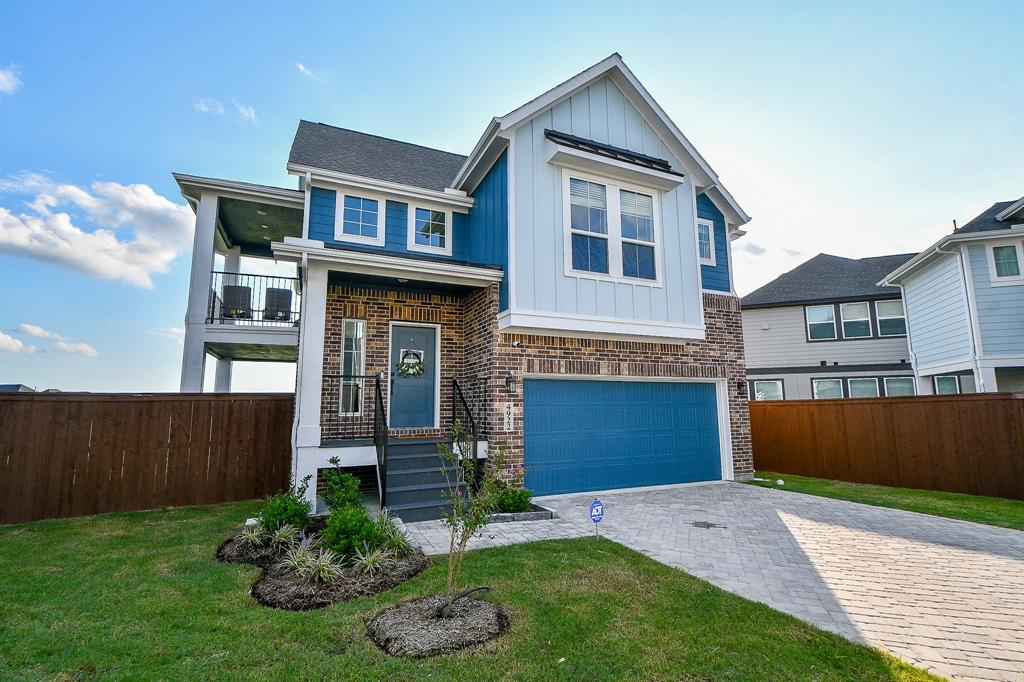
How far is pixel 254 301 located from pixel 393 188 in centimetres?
522

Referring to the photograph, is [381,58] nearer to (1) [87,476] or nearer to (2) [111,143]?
(2) [111,143]

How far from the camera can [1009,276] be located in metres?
12.3

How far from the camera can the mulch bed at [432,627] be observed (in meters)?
3.15

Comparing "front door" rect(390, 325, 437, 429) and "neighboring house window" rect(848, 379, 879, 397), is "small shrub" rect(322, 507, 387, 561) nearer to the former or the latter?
"front door" rect(390, 325, 437, 429)

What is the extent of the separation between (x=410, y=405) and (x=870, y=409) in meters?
10.4

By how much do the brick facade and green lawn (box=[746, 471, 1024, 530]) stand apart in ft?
4.81

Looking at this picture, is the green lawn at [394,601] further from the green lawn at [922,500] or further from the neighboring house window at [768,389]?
the neighboring house window at [768,389]

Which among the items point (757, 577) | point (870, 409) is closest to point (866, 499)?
point (870, 409)

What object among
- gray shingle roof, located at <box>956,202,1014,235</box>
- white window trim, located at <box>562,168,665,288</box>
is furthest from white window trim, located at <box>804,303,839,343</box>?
white window trim, located at <box>562,168,665,288</box>

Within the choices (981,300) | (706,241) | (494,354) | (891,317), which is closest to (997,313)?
(981,300)

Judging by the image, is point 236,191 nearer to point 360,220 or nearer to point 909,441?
point 360,220

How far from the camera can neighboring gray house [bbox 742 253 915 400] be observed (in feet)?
54.6

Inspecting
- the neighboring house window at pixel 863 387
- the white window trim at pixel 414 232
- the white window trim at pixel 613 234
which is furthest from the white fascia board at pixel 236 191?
the neighboring house window at pixel 863 387

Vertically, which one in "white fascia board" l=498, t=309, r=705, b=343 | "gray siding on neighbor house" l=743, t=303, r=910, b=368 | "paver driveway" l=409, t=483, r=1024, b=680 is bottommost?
"paver driveway" l=409, t=483, r=1024, b=680
